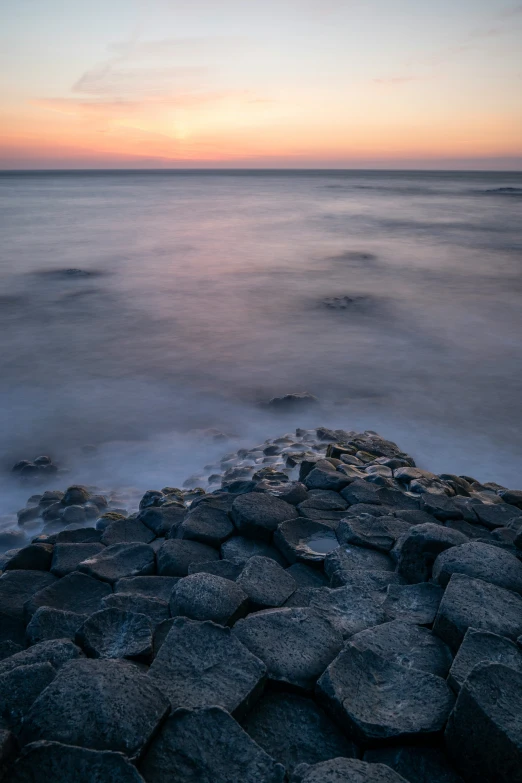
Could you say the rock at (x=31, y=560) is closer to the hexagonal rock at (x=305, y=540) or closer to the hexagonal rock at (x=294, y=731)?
the hexagonal rock at (x=305, y=540)

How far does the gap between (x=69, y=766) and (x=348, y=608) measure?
45.9 inches

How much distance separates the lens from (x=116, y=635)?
76.2 inches

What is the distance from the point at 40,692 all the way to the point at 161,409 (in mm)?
4140

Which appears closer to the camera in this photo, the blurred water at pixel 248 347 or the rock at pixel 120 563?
the rock at pixel 120 563

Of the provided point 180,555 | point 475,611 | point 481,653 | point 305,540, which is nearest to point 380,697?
point 481,653

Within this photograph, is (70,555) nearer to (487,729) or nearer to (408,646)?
(408,646)

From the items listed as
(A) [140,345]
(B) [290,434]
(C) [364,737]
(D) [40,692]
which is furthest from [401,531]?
(A) [140,345]

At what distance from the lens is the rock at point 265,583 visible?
2.18 meters

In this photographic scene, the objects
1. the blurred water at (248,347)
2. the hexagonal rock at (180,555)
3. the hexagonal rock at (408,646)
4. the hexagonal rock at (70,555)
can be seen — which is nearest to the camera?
the hexagonal rock at (408,646)

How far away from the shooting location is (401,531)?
2.78 m

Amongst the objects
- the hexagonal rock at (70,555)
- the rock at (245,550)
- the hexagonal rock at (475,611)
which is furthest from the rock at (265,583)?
the hexagonal rock at (70,555)

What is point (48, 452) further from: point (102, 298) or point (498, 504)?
point (102, 298)

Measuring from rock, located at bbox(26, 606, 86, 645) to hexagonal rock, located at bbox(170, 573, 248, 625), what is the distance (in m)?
0.39

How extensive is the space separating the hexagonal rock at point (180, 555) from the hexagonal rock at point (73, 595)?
0.90ft
